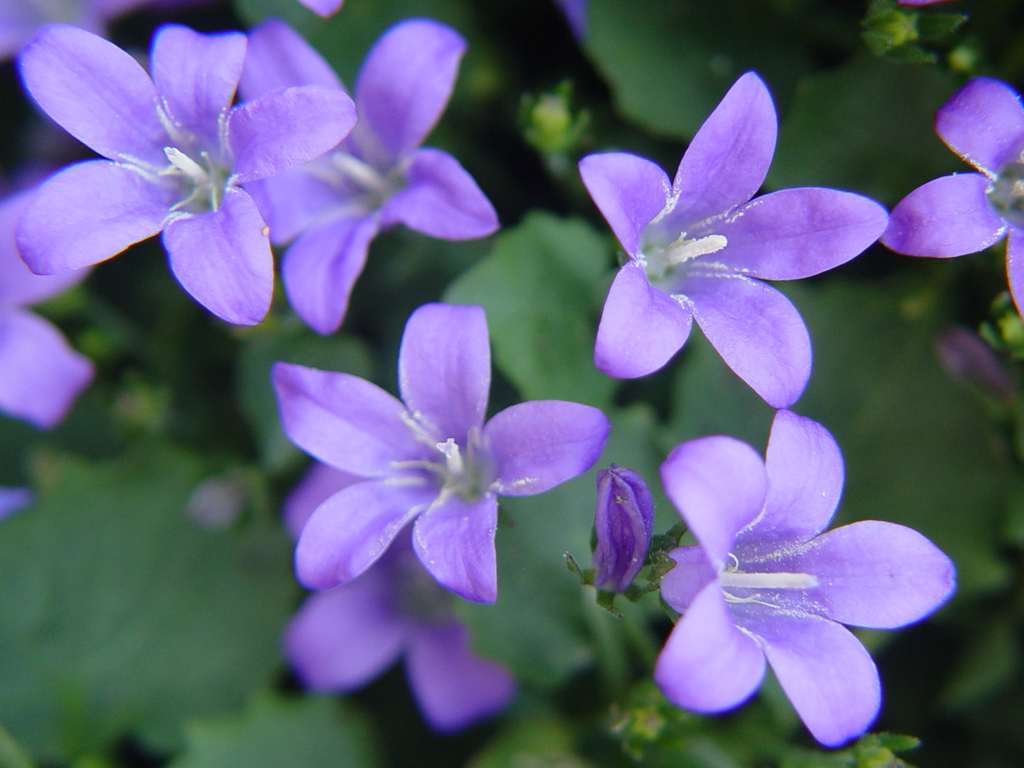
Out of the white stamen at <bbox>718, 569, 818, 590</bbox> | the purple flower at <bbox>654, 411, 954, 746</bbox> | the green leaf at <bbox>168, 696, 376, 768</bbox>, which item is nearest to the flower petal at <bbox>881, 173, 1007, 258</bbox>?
the purple flower at <bbox>654, 411, 954, 746</bbox>

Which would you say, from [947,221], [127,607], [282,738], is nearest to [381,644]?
[282,738]

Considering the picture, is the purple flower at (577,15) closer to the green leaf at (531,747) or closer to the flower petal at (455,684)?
the flower petal at (455,684)

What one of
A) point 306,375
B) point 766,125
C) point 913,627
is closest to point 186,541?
point 306,375

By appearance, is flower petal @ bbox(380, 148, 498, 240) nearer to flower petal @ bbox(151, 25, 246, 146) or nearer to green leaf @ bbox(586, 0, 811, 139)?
flower petal @ bbox(151, 25, 246, 146)

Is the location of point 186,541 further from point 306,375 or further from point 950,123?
point 950,123

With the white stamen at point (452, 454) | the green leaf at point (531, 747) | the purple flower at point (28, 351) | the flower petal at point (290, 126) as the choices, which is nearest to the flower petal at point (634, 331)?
the white stamen at point (452, 454)

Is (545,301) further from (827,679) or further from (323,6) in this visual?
(827,679)
